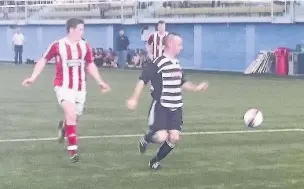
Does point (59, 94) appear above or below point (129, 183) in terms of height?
above

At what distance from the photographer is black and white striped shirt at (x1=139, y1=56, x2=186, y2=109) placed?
10031 mm

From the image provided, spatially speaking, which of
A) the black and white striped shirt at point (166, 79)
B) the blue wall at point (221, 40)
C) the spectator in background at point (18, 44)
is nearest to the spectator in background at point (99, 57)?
the blue wall at point (221, 40)

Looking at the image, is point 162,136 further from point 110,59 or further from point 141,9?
point 141,9

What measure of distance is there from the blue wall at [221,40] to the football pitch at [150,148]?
522 inches

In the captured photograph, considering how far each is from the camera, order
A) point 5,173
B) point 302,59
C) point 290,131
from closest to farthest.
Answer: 1. point 5,173
2. point 290,131
3. point 302,59

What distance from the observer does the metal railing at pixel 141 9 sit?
35094 millimetres

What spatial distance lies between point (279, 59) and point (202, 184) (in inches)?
966

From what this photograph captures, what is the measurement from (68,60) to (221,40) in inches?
1042

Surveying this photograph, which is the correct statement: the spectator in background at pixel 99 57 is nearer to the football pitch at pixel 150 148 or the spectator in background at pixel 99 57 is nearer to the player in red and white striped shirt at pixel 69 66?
the football pitch at pixel 150 148

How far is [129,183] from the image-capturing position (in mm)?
9094

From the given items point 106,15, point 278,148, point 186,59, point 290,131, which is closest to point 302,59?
point 186,59

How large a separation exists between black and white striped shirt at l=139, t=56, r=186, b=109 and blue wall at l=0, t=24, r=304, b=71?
78.1 ft

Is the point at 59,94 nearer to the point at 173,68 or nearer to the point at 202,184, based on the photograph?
the point at 173,68

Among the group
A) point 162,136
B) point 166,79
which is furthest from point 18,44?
point 162,136
